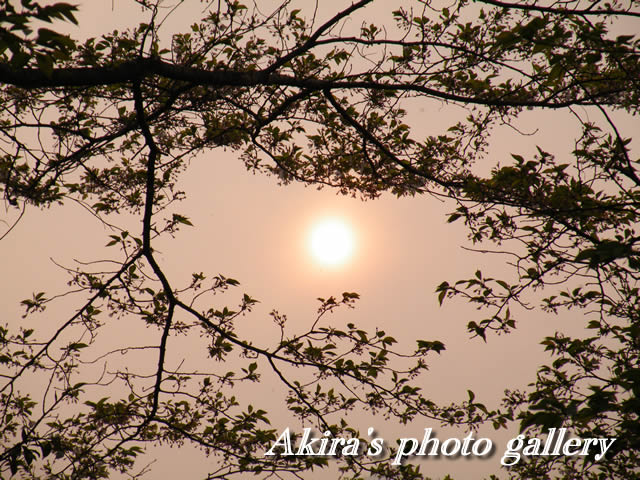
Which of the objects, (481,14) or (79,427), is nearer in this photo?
(481,14)

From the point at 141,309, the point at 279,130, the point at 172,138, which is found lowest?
the point at 141,309

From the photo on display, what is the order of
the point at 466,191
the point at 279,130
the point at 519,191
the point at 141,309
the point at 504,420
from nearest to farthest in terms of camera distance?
the point at 519,191
the point at 466,191
the point at 504,420
the point at 141,309
the point at 279,130

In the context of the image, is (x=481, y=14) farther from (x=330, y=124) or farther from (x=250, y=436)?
(x=250, y=436)

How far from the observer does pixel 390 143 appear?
21.6ft

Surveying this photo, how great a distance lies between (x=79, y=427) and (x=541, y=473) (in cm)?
578

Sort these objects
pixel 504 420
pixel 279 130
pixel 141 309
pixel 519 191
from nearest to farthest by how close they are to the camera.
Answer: pixel 519 191, pixel 504 420, pixel 141 309, pixel 279 130

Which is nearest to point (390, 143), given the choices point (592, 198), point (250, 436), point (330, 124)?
point (330, 124)

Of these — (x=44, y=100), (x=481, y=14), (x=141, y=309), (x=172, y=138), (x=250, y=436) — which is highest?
(x=481, y=14)

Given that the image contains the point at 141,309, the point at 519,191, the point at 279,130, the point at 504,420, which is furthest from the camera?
the point at 279,130

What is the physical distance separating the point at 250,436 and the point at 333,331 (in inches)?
65.4

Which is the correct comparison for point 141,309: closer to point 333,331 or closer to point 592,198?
point 333,331

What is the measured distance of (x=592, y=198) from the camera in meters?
5.05

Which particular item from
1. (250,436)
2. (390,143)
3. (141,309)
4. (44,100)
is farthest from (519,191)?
(44,100)

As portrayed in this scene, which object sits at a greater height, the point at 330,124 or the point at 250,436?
the point at 330,124
